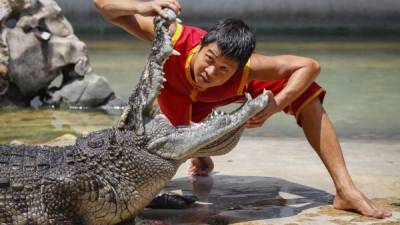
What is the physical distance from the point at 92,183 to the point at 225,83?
2.66 feet

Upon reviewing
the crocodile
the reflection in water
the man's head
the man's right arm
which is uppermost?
the man's right arm

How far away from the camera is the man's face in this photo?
3.16 m

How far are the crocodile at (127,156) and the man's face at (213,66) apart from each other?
0.20 m

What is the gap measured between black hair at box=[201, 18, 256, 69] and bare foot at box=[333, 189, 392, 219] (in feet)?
2.46

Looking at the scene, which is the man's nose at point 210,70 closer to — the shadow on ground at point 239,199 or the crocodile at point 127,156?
the crocodile at point 127,156

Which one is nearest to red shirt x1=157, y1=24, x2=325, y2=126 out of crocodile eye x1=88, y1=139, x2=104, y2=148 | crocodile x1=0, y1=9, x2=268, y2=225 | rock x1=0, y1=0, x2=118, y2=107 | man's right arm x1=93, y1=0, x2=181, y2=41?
man's right arm x1=93, y1=0, x2=181, y2=41

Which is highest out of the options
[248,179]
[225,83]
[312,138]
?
[225,83]

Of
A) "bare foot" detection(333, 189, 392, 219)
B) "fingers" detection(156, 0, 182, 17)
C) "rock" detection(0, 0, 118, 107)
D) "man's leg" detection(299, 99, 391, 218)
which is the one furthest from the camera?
"rock" detection(0, 0, 118, 107)

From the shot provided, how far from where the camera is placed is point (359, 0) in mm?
16781

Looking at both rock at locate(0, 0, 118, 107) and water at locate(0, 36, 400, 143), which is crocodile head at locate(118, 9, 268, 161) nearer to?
water at locate(0, 36, 400, 143)

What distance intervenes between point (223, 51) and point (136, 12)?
451mm

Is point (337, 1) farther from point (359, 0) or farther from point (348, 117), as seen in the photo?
point (348, 117)

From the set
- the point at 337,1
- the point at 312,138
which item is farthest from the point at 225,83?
the point at 337,1

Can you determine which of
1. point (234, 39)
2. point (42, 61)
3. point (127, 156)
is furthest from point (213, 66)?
point (42, 61)
